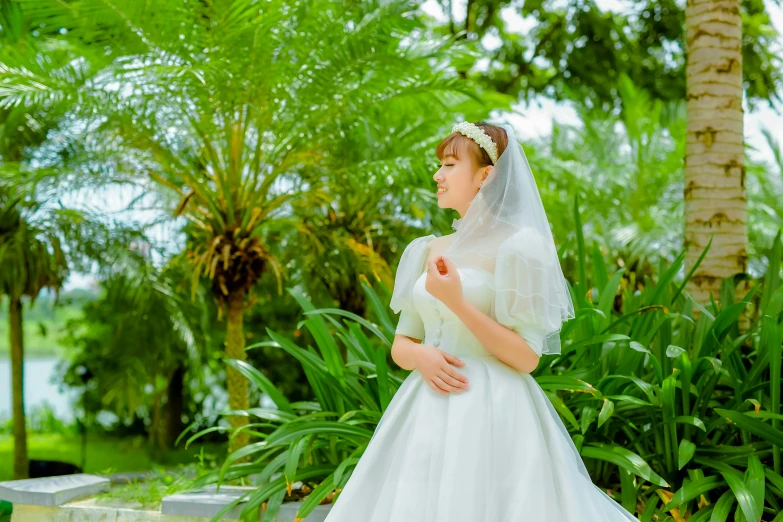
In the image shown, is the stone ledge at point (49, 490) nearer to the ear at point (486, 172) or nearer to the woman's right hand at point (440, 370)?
the woman's right hand at point (440, 370)

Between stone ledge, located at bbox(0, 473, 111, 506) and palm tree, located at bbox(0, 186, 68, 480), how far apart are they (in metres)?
3.58

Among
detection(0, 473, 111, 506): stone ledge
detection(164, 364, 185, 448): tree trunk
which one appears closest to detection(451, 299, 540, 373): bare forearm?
detection(0, 473, 111, 506): stone ledge

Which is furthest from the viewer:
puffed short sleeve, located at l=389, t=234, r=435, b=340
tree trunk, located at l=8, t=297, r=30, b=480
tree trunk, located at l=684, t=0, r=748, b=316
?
tree trunk, located at l=8, t=297, r=30, b=480

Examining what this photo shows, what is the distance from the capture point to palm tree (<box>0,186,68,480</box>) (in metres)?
7.19

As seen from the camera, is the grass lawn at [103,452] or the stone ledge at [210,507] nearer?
the stone ledge at [210,507]

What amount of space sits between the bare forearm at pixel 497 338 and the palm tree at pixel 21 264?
5.78m

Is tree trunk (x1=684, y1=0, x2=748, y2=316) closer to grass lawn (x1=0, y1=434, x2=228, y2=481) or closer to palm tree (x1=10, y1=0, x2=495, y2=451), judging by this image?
palm tree (x1=10, y1=0, x2=495, y2=451)

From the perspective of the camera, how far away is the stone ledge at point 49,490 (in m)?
3.83

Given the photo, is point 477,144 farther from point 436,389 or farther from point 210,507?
point 210,507

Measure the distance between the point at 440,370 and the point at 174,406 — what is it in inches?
414

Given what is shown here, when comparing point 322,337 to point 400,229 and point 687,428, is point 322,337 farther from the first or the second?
point 400,229

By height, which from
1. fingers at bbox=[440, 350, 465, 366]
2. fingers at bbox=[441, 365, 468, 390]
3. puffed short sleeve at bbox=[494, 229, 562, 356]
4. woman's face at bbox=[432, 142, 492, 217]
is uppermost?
woman's face at bbox=[432, 142, 492, 217]

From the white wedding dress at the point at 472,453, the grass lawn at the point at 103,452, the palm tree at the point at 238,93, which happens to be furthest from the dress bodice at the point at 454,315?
the grass lawn at the point at 103,452

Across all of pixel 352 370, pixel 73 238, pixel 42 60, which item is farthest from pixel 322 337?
pixel 73 238
